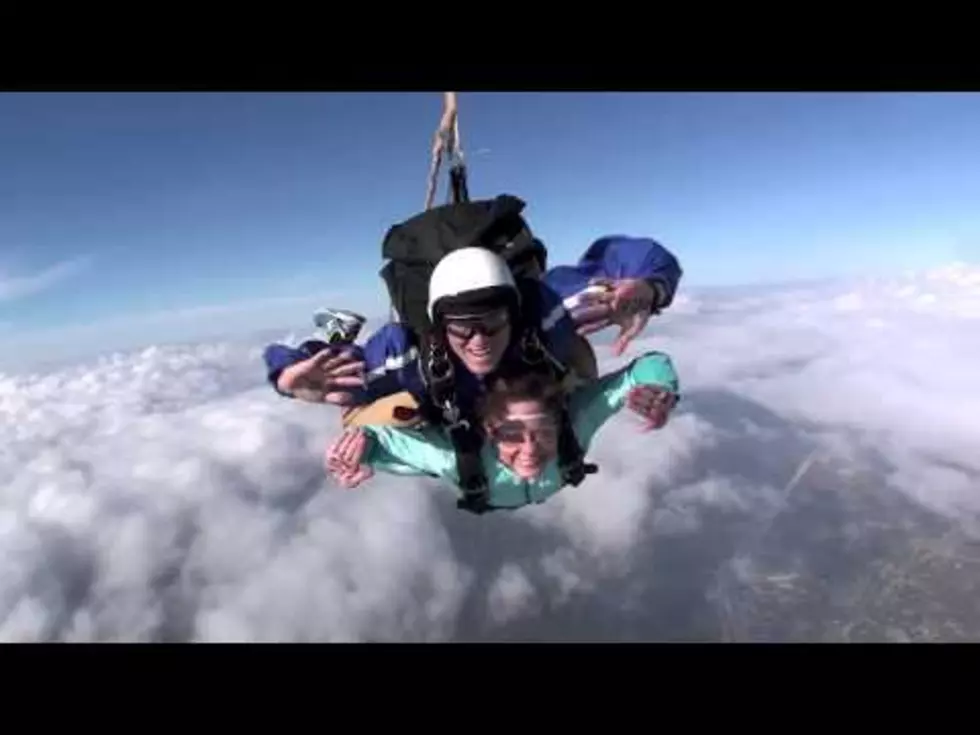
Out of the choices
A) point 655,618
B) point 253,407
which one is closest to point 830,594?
point 655,618

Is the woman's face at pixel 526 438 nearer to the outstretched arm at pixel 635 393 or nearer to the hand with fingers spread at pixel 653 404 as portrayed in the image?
the outstretched arm at pixel 635 393

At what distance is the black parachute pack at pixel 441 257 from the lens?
205 cm

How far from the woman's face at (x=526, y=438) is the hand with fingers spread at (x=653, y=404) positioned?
10.4 inches

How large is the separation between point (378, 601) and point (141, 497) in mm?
32482

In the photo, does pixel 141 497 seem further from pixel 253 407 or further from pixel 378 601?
pixel 378 601

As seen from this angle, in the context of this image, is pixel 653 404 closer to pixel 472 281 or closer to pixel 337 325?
pixel 472 281

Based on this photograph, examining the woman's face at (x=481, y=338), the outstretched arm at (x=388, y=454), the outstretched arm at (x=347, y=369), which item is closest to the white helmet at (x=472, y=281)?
the woman's face at (x=481, y=338)

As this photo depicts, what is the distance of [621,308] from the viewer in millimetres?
2109

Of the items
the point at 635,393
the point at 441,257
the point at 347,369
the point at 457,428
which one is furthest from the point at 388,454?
the point at 635,393

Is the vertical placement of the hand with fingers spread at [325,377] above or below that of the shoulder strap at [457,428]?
above

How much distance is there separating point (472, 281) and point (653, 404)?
0.58 metres

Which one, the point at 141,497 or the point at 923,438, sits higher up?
the point at 141,497

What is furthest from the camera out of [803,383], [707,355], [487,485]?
[803,383]
